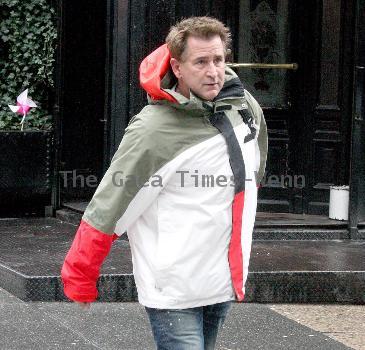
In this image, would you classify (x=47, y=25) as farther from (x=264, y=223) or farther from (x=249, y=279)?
(x=249, y=279)

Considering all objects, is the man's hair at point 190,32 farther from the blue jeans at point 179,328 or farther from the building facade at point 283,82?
the building facade at point 283,82

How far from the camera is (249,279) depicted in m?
7.16

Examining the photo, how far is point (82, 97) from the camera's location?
1002 cm

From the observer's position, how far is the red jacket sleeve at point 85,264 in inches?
145

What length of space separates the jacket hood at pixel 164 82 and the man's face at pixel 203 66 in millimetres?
45

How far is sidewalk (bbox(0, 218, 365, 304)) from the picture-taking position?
6.95 m

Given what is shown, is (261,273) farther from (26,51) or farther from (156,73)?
(26,51)

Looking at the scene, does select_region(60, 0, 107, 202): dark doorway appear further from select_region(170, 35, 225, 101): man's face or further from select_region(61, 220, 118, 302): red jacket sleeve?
select_region(61, 220, 118, 302): red jacket sleeve

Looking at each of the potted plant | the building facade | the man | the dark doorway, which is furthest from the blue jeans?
the dark doorway

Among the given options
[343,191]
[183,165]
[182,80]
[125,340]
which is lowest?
[125,340]

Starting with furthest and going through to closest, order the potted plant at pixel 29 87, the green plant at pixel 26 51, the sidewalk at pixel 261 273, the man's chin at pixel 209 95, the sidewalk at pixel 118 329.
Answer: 1. the green plant at pixel 26 51
2. the potted plant at pixel 29 87
3. the sidewalk at pixel 261 273
4. the sidewalk at pixel 118 329
5. the man's chin at pixel 209 95

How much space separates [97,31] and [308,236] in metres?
2.93

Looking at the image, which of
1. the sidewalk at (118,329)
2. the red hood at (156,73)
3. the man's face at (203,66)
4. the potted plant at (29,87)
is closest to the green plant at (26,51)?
the potted plant at (29,87)

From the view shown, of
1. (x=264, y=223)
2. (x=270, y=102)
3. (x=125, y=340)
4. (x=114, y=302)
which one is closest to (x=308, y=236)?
(x=264, y=223)
